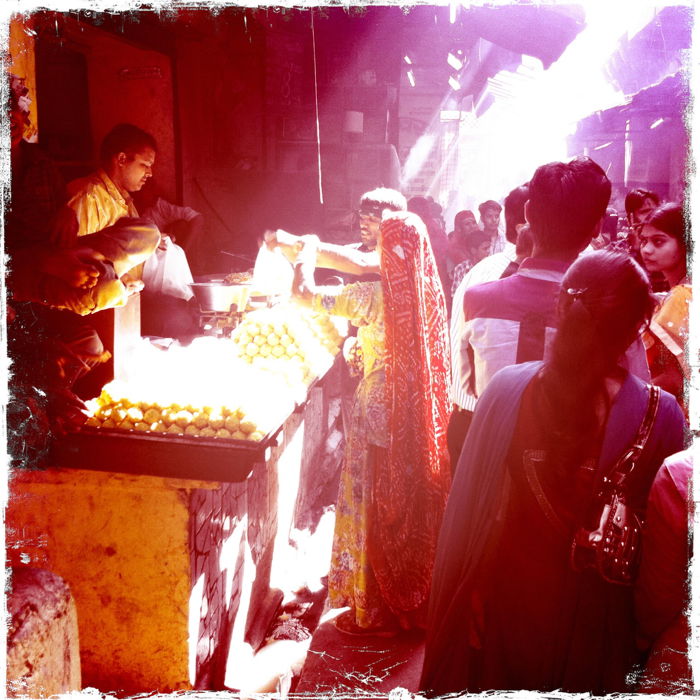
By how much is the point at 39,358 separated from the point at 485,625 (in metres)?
1.66

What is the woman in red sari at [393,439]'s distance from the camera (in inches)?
119

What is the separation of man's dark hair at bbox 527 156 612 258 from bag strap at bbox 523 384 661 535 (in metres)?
0.84

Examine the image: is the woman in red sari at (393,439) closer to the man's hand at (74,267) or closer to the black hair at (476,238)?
the man's hand at (74,267)

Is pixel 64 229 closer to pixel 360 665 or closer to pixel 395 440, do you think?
pixel 395 440

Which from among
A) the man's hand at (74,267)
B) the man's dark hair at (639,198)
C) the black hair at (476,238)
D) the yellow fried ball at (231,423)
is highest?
the man's dark hair at (639,198)

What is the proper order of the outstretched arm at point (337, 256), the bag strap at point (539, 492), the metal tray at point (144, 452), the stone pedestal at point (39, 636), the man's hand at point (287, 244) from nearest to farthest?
1. the stone pedestal at point (39, 636)
2. the bag strap at point (539, 492)
3. the metal tray at point (144, 452)
4. the outstretched arm at point (337, 256)
5. the man's hand at point (287, 244)

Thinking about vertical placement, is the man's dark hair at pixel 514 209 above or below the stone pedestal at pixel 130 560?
above

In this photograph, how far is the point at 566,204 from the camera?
2.17 m

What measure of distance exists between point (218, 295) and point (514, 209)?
71.0 inches

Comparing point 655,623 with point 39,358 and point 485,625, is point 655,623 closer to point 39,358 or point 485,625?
point 485,625

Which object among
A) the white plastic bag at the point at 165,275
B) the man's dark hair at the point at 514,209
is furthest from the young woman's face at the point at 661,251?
the white plastic bag at the point at 165,275

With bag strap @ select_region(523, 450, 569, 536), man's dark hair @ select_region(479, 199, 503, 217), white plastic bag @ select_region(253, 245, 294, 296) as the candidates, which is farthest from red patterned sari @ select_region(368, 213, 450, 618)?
man's dark hair @ select_region(479, 199, 503, 217)

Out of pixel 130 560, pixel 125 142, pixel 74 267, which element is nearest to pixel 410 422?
pixel 130 560

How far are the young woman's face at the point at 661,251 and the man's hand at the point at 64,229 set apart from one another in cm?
264
